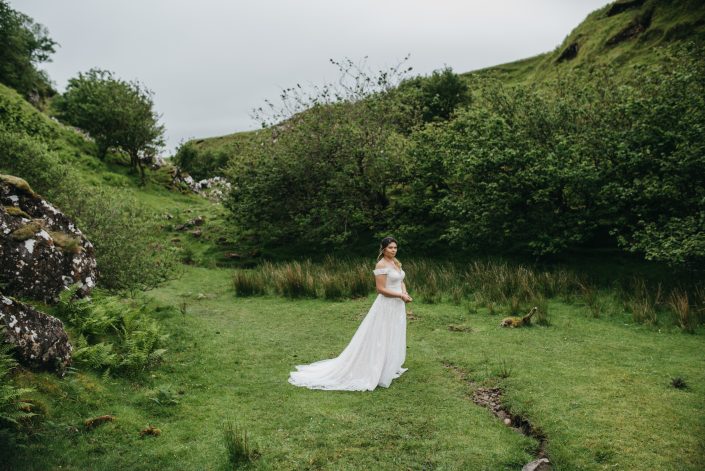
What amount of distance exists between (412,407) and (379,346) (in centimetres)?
152

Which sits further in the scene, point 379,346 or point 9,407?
point 379,346

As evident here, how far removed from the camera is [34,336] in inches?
306

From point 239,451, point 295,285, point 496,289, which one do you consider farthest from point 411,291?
point 239,451

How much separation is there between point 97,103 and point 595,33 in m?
51.9

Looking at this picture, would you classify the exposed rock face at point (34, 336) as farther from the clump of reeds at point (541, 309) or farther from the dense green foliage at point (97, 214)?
the clump of reeds at point (541, 309)

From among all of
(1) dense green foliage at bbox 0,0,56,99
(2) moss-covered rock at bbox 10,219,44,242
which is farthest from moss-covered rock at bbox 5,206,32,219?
(1) dense green foliage at bbox 0,0,56,99

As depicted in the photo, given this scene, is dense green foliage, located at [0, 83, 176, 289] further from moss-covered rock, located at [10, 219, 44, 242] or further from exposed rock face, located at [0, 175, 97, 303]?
moss-covered rock, located at [10, 219, 44, 242]

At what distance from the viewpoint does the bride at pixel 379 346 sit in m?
9.33

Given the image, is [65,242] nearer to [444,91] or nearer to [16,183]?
[16,183]

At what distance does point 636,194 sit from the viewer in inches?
691

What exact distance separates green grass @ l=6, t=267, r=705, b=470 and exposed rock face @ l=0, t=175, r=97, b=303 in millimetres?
2378

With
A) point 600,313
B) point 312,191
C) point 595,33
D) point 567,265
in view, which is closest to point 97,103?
point 312,191

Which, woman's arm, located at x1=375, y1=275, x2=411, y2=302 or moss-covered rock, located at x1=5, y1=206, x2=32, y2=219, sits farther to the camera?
woman's arm, located at x1=375, y1=275, x2=411, y2=302

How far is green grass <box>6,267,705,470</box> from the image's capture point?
657 centimetres
